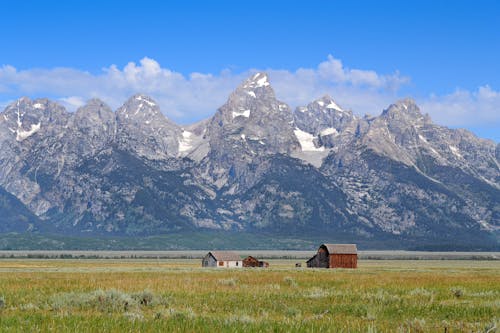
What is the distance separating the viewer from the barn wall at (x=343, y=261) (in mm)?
141125

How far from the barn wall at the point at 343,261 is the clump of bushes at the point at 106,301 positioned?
109m

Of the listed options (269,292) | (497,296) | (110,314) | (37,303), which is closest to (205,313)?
(110,314)

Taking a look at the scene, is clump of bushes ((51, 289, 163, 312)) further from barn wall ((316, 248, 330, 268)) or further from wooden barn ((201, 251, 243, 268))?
wooden barn ((201, 251, 243, 268))

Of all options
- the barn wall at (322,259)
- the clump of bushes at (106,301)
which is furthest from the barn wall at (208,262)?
the clump of bushes at (106,301)

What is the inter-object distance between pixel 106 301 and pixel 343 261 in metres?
112

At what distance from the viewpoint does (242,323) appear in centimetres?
2600

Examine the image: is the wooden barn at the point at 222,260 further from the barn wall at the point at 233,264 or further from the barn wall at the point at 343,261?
the barn wall at the point at 343,261

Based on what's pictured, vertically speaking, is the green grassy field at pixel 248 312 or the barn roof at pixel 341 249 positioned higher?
the barn roof at pixel 341 249

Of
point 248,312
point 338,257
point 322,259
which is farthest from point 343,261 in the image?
point 248,312

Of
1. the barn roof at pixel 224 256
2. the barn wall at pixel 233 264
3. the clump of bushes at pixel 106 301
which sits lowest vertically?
the barn wall at pixel 233 264

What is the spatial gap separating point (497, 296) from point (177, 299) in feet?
62.9

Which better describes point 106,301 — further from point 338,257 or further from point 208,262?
point 208,262

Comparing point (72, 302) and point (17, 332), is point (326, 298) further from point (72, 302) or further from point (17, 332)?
point (17, 332)

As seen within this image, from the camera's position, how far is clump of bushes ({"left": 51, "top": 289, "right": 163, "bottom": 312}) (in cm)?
3228
